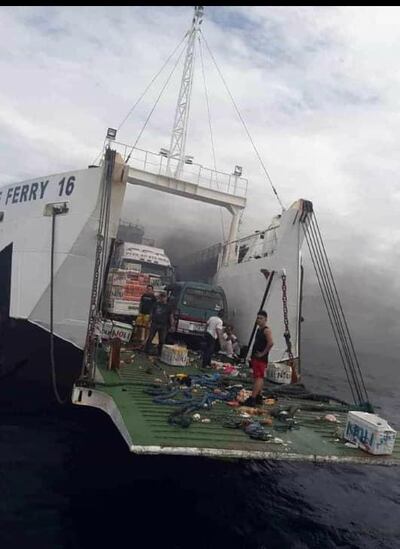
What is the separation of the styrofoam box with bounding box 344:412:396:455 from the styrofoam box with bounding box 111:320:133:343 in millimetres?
5987

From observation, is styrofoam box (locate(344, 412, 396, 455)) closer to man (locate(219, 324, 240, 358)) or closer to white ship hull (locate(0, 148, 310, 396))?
white ship hull (locate(0, 148, 310, 396))

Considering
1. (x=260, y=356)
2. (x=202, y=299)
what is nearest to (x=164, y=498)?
(x=260, y=356)

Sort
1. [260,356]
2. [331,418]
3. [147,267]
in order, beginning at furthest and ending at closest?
[147,267], [331,418], [260,356]

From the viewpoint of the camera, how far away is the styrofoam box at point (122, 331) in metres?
10.4

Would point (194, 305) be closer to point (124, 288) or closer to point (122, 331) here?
point (124, 288)

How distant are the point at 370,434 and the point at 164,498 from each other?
2.84 metres

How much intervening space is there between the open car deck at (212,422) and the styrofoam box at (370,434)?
10 centimetres

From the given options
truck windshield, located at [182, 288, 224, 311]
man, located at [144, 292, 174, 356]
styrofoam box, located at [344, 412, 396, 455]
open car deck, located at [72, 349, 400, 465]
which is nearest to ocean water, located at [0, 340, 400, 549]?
open car deck, located at [72, 349, 400, 465]

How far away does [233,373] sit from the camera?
947 centimetres

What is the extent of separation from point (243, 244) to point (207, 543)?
1029 cm

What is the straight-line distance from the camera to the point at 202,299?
12.3m

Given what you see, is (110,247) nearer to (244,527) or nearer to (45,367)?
(45,367)

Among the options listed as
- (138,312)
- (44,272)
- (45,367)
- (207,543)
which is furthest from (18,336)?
(207,543)

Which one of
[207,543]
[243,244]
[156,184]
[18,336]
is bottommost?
[207,543]
